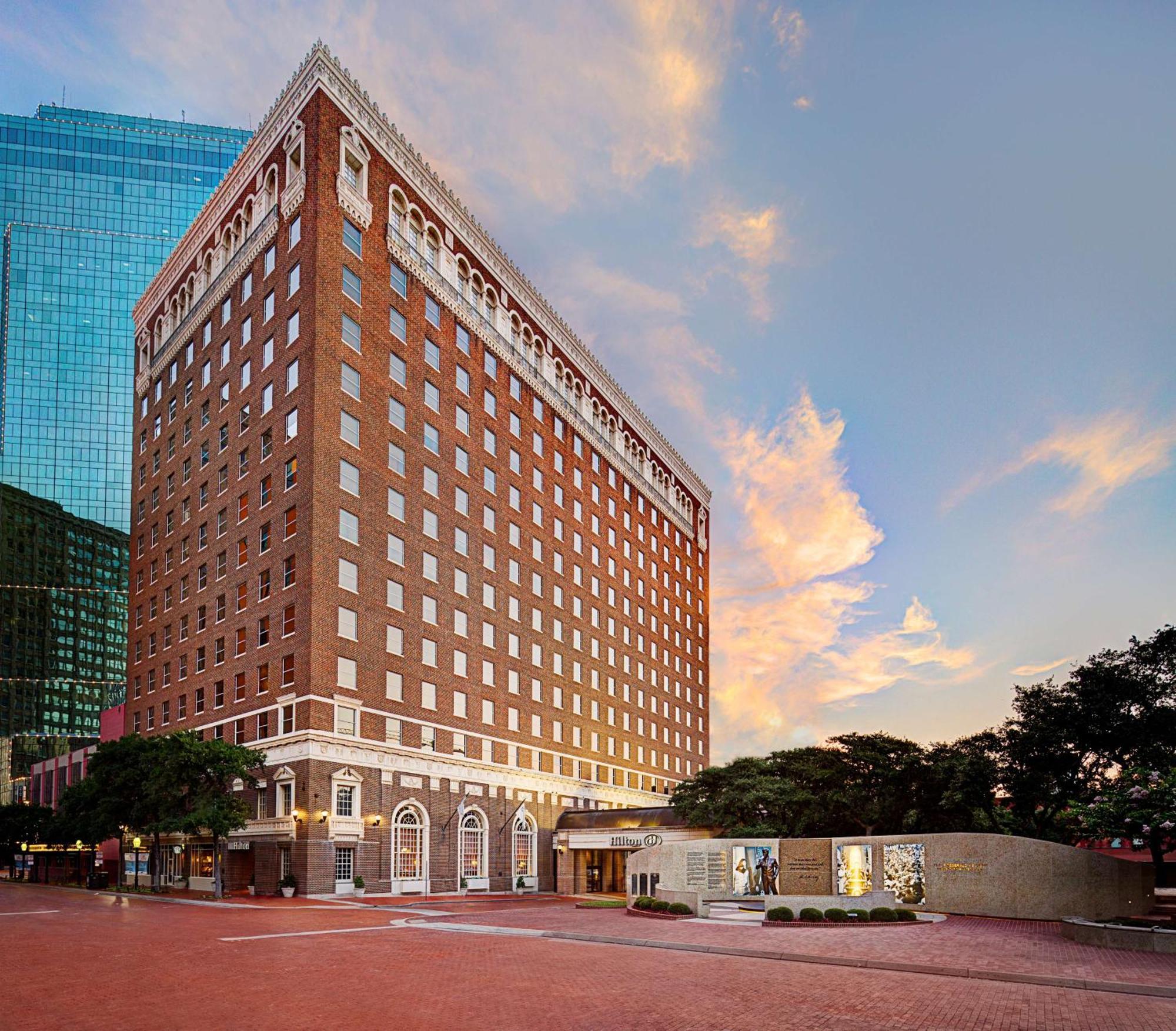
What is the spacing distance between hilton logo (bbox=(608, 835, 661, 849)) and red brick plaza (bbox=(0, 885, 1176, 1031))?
32072mm

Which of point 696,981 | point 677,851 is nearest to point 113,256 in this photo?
point 677,851

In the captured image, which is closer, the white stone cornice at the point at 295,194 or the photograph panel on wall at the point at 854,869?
the photograph panel on wall at the point at 854,869

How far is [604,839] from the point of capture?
73188mm

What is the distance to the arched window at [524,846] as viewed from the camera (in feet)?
244

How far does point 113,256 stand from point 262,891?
150m

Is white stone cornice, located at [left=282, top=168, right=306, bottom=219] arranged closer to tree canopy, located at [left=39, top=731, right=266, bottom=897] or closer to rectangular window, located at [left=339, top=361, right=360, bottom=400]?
rectangular window, located at [left=339, top=361, right=360, bottom=400]

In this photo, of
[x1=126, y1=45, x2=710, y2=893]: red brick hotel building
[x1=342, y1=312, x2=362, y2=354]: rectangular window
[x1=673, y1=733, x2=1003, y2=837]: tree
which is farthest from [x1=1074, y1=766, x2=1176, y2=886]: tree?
[x1=342, y1=312, x2=362, y2=354]: rectangular window

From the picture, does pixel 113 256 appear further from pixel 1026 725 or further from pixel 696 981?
pixel 696 981

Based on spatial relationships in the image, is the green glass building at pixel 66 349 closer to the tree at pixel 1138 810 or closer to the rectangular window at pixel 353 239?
the rectangular window at pixel 353 239

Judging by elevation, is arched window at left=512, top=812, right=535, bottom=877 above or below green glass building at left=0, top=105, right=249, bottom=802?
below

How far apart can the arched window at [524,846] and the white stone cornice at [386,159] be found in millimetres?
41695

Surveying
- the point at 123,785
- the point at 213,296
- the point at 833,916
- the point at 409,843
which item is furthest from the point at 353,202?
the point at 833,916

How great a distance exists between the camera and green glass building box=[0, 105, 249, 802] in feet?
561

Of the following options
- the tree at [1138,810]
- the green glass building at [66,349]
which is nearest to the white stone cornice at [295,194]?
the tree at [1138,810]
